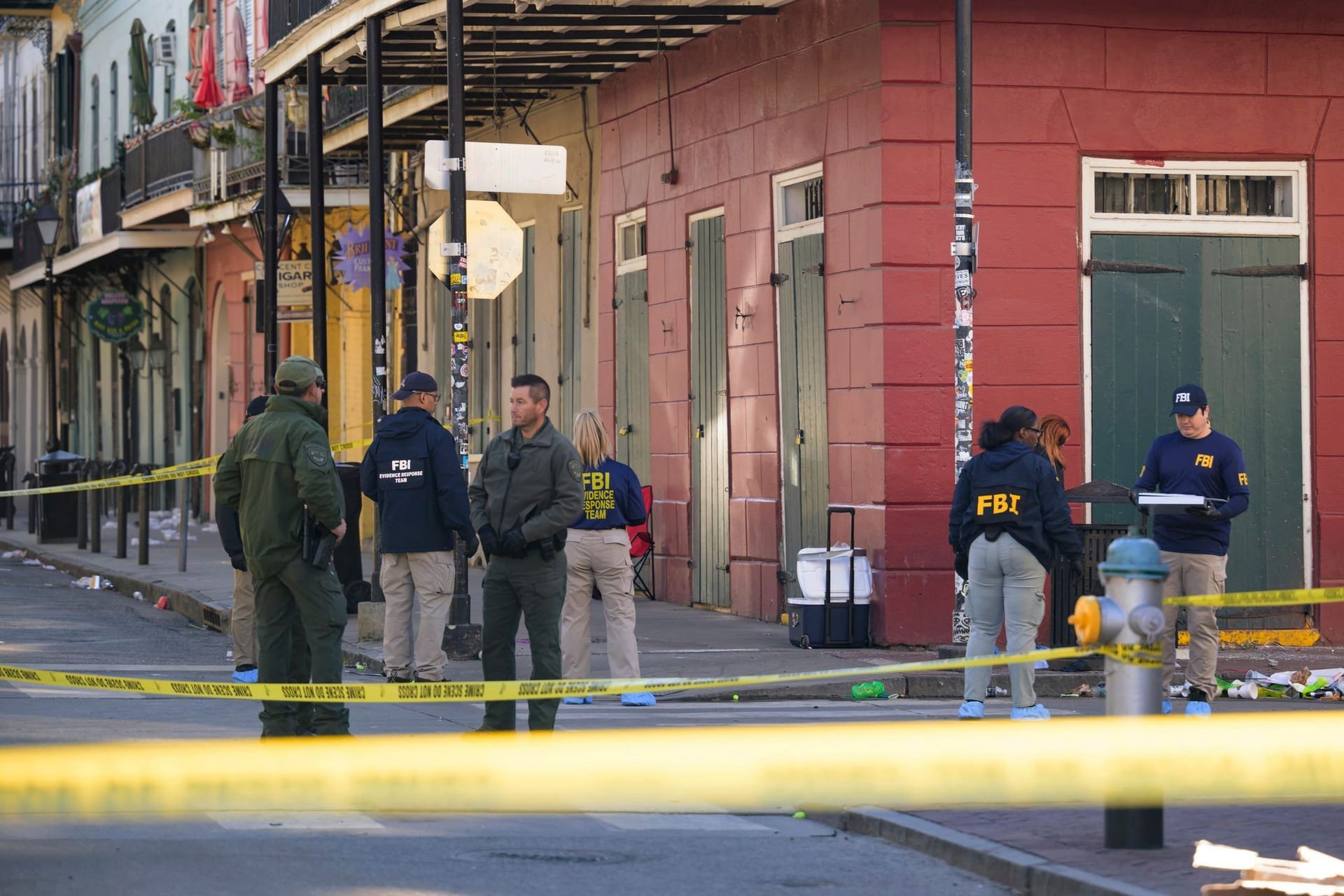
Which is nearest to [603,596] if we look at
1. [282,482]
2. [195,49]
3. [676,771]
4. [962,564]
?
[962,564]

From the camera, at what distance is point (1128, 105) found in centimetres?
1536

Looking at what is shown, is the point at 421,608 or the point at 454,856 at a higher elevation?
the point at 421,608

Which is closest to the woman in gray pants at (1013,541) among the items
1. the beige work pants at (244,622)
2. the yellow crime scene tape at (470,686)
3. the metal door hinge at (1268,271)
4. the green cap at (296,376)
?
the yellow crime scene tape at (470,686)

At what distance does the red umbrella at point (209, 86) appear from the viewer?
3025 cm

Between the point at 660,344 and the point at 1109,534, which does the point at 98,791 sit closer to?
the point at 1109,534

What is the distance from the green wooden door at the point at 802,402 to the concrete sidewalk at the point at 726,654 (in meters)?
0.77

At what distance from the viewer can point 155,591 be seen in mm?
20938

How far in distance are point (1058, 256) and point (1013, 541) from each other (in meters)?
4.19

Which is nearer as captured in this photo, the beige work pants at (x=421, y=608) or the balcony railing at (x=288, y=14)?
the beige work pants at (x=421, y=608)

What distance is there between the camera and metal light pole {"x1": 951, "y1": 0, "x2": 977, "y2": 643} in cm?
1333

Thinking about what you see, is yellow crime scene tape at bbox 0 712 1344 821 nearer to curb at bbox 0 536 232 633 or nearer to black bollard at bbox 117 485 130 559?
curb at bbox 0 536 232 633

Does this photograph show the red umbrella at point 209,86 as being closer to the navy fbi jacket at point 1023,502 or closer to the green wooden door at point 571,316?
the green wooden door at point 571,316

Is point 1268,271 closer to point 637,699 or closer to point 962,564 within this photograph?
point 962,564

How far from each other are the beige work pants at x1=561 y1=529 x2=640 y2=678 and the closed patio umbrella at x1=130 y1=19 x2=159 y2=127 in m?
24.7
